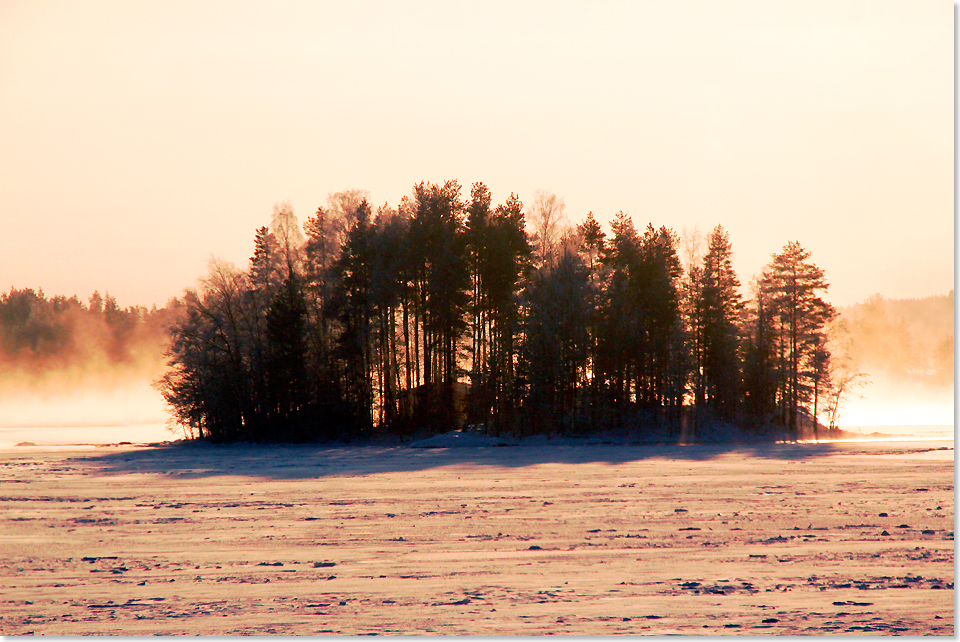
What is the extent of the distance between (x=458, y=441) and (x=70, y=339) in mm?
102444

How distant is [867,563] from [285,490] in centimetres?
1535

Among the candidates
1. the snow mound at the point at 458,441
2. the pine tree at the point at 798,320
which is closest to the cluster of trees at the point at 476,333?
the pine tree at the point at 798,320

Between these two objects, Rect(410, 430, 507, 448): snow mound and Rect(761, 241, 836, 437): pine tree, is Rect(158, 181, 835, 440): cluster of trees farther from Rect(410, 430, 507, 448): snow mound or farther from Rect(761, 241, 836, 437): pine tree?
Rect(410, 430, 507, 448): snow mound

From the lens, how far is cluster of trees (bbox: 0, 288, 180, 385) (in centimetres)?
11290

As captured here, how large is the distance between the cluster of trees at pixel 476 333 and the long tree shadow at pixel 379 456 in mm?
4540

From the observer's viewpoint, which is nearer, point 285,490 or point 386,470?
point 285,490

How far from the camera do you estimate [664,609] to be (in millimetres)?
9797

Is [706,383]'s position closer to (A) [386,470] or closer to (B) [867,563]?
(A) [386,470]

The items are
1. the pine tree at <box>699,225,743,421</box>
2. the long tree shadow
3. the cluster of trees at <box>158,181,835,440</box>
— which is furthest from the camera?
the pine tree at <box>699,225,743,421</box>

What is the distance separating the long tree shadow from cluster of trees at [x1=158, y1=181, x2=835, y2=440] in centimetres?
454

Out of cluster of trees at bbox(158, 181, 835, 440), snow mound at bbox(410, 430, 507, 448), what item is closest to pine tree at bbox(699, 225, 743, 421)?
cluster of trees at bbox(158, 181, 835, 440)

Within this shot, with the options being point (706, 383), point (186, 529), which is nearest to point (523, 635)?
point (186, 529)

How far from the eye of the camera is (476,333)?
4956 centimetres

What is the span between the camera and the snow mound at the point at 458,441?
40.7 meters
